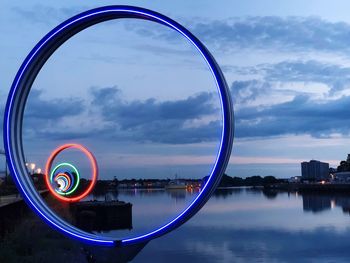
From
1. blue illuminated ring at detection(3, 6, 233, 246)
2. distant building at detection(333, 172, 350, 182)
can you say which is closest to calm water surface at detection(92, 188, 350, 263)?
blue illuminated ring at detection(3, 6, 233, 246)

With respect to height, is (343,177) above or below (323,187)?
above

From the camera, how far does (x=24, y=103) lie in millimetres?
10062

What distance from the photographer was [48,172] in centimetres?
2411

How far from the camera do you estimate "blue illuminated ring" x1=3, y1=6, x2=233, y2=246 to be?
27.2 feet

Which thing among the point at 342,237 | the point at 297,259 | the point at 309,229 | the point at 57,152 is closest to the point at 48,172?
the point at 57,152

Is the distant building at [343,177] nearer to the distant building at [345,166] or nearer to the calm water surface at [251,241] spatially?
the distant building at [345,166]

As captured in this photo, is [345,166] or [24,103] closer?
Answer: [24,103]

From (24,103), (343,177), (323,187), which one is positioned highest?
(343,177)

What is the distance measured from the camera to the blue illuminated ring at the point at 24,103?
8.30 metres

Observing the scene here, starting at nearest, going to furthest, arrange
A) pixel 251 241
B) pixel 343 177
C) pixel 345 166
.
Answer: pixel 251 241
pixel 343 177
pixel 345 166

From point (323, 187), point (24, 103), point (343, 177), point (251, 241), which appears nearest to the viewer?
point (24, 103)

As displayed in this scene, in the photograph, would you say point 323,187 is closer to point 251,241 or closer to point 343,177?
point 343,177

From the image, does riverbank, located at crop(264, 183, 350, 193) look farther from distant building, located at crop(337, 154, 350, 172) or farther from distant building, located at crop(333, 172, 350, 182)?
distant building, located at crop(337, 154, 350, 172)

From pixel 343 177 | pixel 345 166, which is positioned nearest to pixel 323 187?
pixel 343 177
